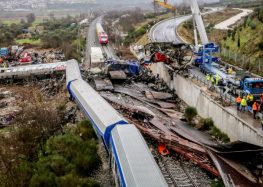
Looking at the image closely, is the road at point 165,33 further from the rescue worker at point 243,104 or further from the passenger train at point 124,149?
the passenger train at point 124,149

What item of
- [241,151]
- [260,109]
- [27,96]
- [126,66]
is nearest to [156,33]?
[126,66]

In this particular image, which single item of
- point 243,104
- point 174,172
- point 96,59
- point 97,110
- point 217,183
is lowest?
point 174,172

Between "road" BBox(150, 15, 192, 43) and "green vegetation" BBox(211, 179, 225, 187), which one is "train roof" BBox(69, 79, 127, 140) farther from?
"road" BBox(150, 15, 192, 43)

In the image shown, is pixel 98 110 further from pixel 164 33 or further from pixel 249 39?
pixel 164 33

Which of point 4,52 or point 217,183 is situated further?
point 4,52

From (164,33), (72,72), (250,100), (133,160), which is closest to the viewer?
(133,160)

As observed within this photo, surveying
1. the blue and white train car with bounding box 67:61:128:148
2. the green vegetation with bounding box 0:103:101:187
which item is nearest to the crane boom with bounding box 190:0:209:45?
the blue and white train car with bounding box 67:61:128:148

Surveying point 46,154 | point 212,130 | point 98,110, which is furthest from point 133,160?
point 212,130

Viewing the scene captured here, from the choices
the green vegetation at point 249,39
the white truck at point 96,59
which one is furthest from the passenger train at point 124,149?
the white truck at point 96,59

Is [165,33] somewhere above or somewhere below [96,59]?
above
